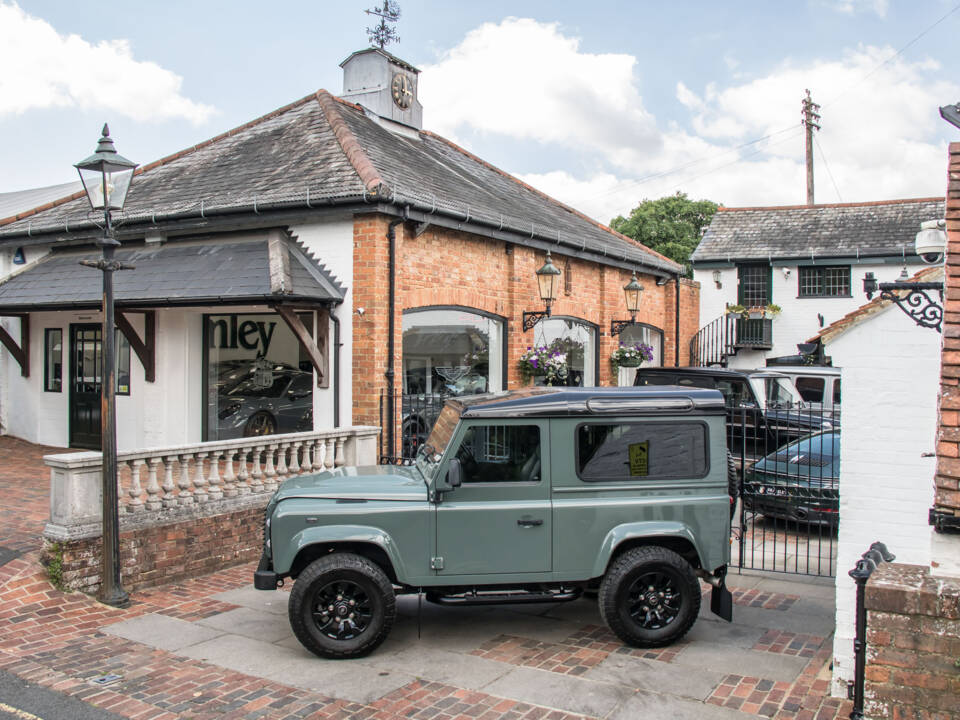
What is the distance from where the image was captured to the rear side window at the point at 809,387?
1551 cm

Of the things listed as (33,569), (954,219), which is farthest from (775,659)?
(33,569)

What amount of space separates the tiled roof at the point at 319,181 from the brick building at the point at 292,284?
0.16 feet

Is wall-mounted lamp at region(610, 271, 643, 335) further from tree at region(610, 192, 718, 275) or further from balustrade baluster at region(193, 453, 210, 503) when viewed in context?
tree at region(610, 192, 718, 275)

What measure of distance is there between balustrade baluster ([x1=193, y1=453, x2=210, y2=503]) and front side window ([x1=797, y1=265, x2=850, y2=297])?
66.0 feet

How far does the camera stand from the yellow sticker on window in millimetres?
6273

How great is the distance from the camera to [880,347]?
5172 mm

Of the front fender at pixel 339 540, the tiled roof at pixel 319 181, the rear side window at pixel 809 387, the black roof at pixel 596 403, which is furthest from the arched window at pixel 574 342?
the front fender at pixel 339 540

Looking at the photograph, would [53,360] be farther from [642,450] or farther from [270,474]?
[642,450]

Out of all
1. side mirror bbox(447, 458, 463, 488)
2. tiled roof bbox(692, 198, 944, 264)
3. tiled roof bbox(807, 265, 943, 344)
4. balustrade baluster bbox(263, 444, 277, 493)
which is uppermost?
tiled roof bbox(692, 198, 944, 264)

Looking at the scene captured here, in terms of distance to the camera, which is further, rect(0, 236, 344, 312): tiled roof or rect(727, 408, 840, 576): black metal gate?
rect(0, 236, 344, 312): tiled roof

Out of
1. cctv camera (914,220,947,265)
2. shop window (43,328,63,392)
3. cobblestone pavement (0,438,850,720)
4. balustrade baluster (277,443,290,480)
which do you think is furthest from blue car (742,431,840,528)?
shop window (43,328,63,392)

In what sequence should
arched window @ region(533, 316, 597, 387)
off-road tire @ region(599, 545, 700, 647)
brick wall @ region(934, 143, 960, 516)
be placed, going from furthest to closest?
arched window @ region(533, 316, 597, 387) < off-road tire @ region(599, 545, 700, 647) < brick wall @ region(934, 143, 960, 516)

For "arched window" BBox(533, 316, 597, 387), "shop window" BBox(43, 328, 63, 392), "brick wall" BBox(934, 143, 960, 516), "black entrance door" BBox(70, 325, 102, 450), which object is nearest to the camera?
"brick wall" BBox(934, 143, 960, 516)

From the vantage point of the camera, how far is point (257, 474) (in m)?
8.90
